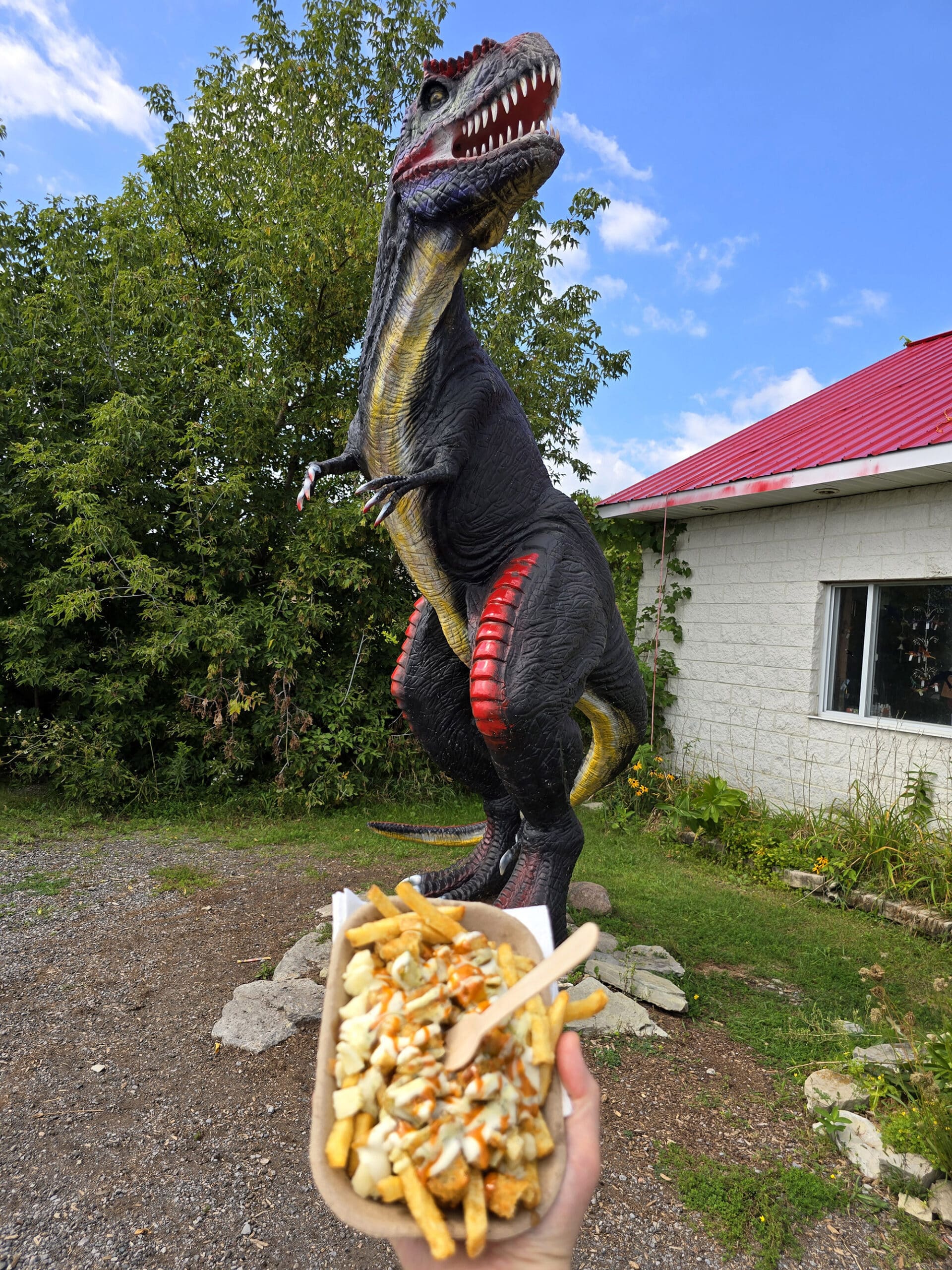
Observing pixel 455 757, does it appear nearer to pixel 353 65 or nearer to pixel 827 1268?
pixel 827 1268

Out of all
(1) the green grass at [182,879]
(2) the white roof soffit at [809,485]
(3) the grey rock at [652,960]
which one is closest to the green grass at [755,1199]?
(3) the grey rock at [652,960]

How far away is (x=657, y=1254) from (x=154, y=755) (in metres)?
5.83

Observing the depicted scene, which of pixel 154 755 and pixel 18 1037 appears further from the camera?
pixel 154 755

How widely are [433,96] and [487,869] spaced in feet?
9.36

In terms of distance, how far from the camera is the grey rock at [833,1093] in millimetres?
2523

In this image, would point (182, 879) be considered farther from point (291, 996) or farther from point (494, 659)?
point (494, 659)

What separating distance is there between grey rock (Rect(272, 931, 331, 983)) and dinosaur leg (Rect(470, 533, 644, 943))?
92 centimetres

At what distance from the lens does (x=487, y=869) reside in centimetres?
346

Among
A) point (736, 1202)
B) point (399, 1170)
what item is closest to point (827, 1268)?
point (736, 1202)

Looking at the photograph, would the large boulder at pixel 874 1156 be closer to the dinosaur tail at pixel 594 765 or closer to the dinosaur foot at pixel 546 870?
the dinosaur foot at pixel 546 870

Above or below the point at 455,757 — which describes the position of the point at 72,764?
below

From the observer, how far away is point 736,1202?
82.1 inches

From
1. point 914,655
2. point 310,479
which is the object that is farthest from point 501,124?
point 914,655

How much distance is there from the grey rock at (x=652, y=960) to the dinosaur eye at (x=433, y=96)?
3.25 m
